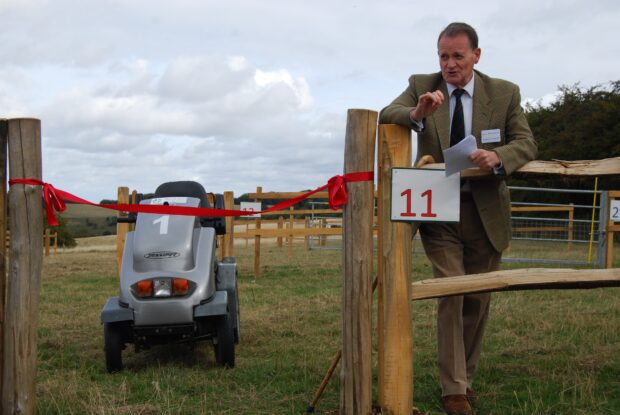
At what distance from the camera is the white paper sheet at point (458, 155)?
12.1 feet

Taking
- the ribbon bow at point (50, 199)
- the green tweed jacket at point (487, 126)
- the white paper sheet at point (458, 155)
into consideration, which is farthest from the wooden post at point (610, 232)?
the ribbon bow at point (50, 199)

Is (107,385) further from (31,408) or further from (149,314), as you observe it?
(31,408)

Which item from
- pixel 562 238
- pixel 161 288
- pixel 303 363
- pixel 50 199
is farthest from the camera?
pixel 562 238

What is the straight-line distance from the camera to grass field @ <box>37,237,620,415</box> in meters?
4.45

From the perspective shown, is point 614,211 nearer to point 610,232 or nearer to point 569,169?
point 610,232

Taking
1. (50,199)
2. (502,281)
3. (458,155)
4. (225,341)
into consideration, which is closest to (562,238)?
(225,341)

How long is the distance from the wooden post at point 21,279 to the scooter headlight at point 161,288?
1521mm

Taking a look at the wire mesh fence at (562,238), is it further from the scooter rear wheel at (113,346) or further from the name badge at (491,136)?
the name badge at (491,136)

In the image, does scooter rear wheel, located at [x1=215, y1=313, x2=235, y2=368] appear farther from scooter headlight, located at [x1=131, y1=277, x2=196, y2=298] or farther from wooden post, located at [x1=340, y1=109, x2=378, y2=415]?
wooden post, located at [x1=340, y1=109, x2=378, y2=415]

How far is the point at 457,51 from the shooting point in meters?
4.14

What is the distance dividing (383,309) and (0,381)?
1960 mm

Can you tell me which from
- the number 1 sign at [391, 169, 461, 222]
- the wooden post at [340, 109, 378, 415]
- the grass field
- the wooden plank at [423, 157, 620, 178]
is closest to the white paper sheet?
the number 1 sign at [391, 169, 461, 222]

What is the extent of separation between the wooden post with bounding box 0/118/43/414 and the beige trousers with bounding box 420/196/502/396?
209 cm

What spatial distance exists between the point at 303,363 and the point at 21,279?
2306 millimetres
